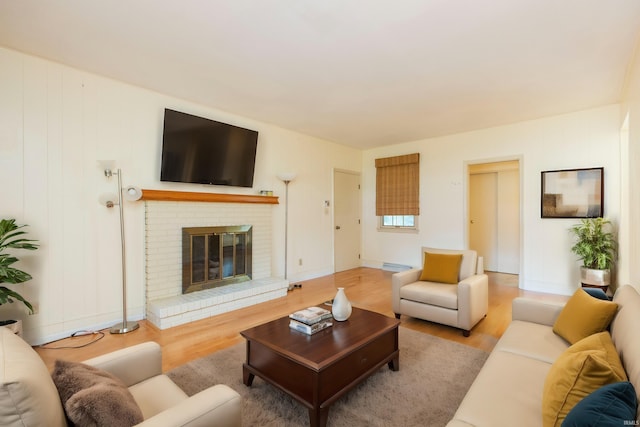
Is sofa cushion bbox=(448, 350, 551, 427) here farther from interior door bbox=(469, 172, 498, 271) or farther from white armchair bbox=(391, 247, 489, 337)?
interior door bbox=(469, 172, 498, 271)

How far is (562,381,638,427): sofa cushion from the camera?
32.2 inches

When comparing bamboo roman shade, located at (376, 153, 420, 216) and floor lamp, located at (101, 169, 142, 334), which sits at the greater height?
bamboo roman shade, located at (376, 153, 420, 216)

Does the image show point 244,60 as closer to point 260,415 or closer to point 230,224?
point 230,224

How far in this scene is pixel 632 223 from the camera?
2.88 metres

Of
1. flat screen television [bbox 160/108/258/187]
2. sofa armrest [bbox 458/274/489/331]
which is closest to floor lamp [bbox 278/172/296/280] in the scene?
flat screen television [bbox 160/108/258/187]

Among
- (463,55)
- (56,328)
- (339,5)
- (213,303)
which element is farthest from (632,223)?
(56,328)

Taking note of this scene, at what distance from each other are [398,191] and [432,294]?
324 cm

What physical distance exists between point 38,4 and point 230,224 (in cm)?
270

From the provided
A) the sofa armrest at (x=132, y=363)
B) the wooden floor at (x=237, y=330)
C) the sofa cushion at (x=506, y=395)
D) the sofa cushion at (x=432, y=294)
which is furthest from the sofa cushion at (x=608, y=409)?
A: the sofa cushion at (x=432, y=294)

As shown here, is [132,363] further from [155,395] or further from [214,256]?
[214,256]

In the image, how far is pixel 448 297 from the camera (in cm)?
291

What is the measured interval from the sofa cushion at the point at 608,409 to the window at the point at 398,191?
4937mm

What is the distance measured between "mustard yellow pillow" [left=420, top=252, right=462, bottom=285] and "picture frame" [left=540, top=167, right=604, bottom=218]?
214cm

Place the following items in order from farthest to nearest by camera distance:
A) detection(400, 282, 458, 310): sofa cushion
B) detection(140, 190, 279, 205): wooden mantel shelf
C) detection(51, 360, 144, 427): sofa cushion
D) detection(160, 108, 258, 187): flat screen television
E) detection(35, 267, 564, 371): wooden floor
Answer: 1. detection(160, 108, 258, 187): flat screen television
2. detection(140, 190, 279, 205): wooden mantel shelf
3. detection(400, 282, 458, 310): sofa cushion
4. detection(35, 267, 564, 371): wooden floor
5. detection(51, 360, 144, 427): sofa cushion
